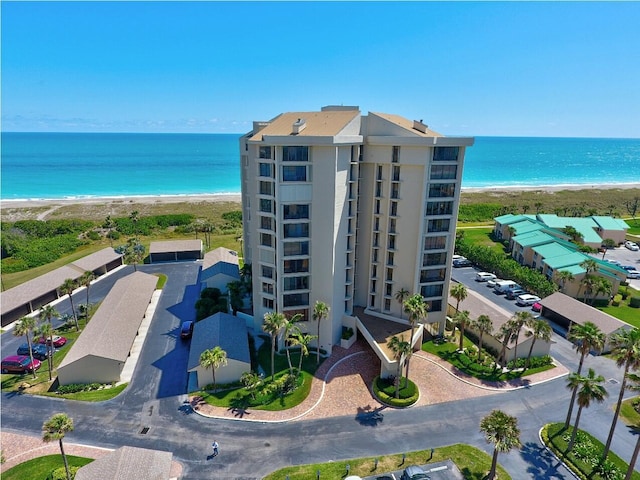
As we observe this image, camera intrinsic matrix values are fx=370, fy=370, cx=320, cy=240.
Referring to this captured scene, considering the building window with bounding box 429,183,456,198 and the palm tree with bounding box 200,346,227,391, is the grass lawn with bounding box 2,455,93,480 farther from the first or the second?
the building window with bounding box 429,183,456,198

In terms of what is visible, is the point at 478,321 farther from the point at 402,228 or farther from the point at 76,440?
the point at 76,440

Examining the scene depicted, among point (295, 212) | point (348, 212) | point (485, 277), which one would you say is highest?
point (295, 212)

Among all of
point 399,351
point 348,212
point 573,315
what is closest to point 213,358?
point 399,351

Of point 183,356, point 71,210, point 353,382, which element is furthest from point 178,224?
point 353,382

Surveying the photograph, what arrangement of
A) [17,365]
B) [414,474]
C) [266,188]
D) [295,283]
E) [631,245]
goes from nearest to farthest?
1. [414,474]
2. [17,365]
3. [266,188]
4. [295,283]
5. [631,245]

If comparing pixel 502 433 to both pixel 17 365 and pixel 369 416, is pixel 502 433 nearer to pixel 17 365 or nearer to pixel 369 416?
pixel 369 416

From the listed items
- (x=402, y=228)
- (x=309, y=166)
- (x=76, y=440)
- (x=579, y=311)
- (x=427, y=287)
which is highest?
(x=309, y=166)

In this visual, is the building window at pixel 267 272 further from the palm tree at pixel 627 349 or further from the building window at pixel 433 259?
the palm tree at pixel 627 349
